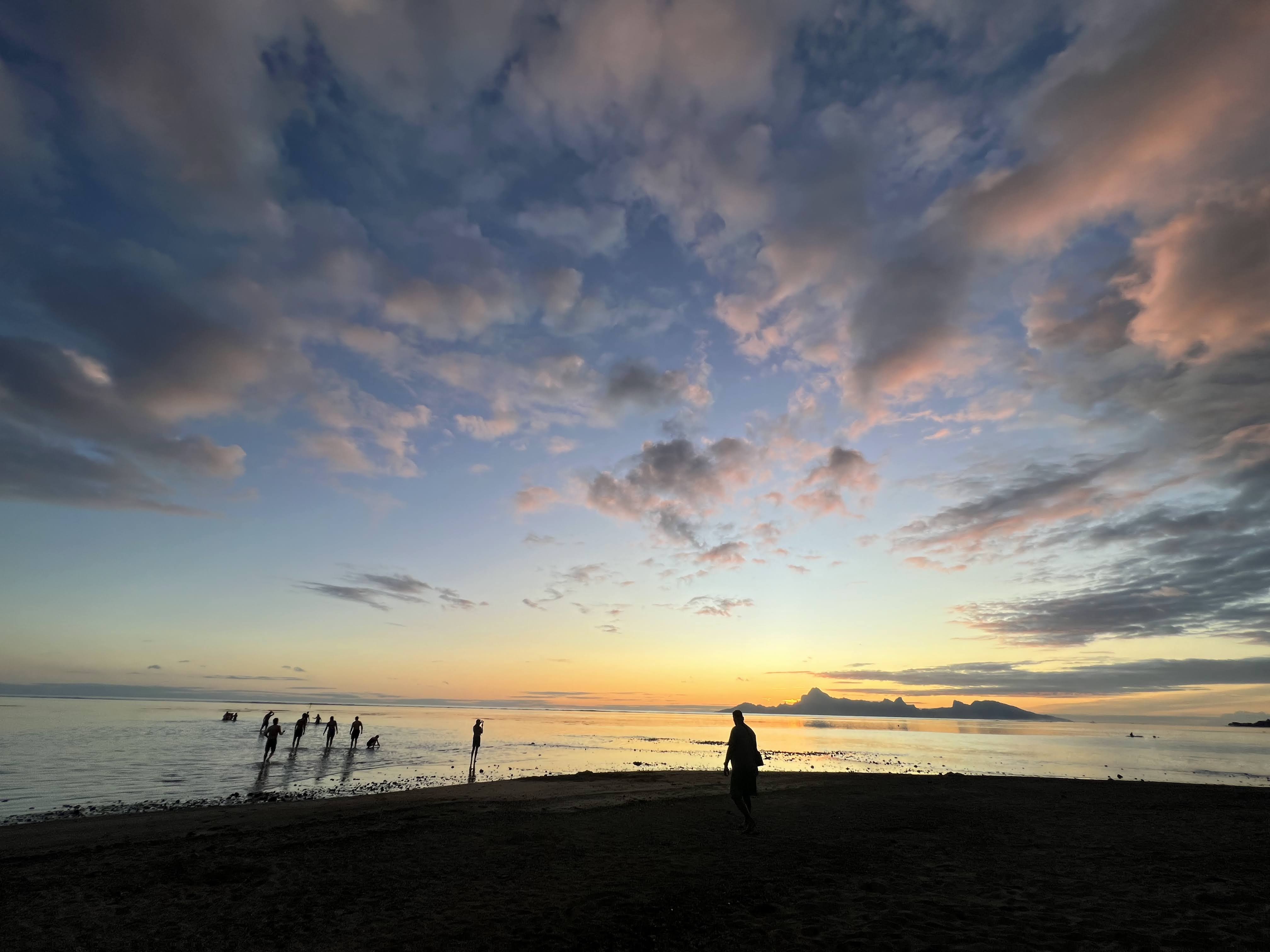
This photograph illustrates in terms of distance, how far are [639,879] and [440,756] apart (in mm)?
38992

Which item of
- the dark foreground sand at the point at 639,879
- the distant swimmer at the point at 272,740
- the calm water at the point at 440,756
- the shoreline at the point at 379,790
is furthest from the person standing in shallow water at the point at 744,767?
the distant swimmer at the point at 272,740

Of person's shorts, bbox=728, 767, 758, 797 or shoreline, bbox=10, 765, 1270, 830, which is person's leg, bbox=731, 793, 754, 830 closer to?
person's shorts, bbox=728, 767, 758, 797

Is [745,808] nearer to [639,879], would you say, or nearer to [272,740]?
[639,879]

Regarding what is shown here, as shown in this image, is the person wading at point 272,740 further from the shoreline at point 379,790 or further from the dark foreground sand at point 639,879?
the dark foreground sand at point 639,879

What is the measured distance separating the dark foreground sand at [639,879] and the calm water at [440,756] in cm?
1008

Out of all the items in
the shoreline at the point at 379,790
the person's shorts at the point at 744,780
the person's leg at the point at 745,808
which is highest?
the person's shorts at the point at 744,780

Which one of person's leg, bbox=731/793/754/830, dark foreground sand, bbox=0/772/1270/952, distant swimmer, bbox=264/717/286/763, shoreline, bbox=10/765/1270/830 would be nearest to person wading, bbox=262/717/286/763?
distant swimmer, bbox=264/717/286/763

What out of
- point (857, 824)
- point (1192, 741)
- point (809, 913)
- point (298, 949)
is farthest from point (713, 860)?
point (1192, 741)

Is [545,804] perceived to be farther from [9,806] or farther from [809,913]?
[9,806]

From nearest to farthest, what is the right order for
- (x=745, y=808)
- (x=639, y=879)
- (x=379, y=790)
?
(x=639, y=879), (x=745, y=808), (x=379, y=790)

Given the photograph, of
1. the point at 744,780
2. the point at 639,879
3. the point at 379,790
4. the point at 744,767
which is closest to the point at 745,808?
the point at 744,780

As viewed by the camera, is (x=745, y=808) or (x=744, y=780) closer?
(x=744, y=780)

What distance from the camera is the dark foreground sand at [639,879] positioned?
8281 mm

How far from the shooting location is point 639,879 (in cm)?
1107
